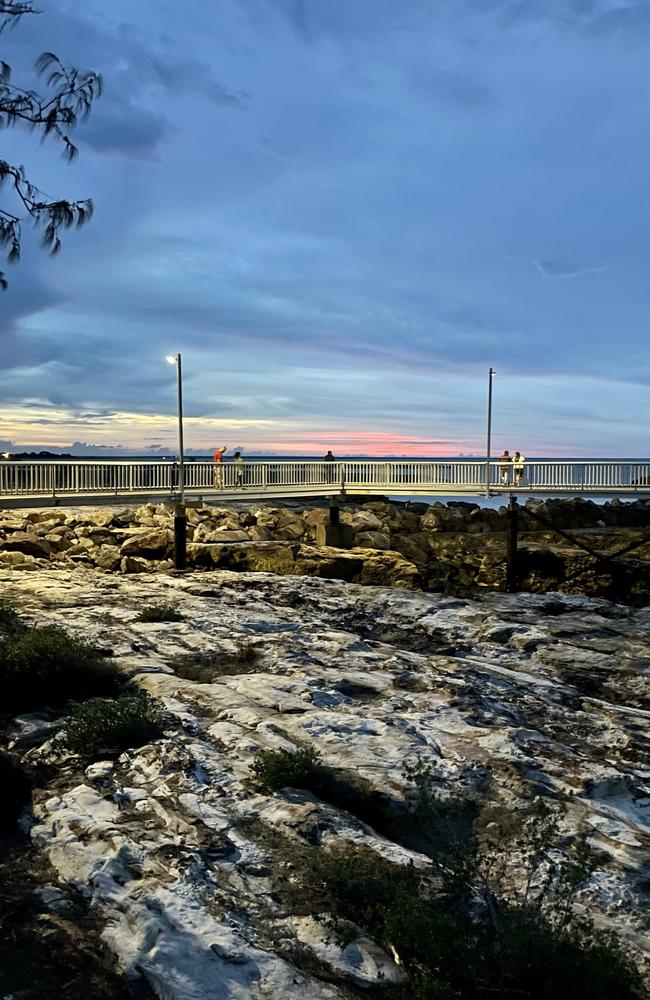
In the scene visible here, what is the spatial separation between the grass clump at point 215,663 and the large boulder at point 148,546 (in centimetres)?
1052

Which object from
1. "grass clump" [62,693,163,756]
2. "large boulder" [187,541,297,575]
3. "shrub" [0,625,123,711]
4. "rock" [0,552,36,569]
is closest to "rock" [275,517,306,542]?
"large boulder" [187,541,297,575]

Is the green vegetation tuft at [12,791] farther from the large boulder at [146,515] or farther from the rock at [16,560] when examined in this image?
the large boulder at [146,515]

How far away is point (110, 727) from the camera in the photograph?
7539mm

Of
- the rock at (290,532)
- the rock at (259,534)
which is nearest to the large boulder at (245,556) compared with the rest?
the rock at (259,534)

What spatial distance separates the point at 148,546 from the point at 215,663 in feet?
37.2

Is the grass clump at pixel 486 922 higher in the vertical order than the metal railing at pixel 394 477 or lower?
lower

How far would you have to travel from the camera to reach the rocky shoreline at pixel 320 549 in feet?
65.8

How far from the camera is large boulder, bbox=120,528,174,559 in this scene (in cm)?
2169

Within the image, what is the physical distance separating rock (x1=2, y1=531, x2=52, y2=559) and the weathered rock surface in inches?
263

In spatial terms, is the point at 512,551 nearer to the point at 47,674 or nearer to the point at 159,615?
the point at 159,615

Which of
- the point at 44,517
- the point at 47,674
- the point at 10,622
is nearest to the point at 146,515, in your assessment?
the point at 44,517

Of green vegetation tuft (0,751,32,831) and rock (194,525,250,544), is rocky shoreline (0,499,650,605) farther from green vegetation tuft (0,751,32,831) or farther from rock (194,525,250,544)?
green vegetation tuft (0,751,32,831)

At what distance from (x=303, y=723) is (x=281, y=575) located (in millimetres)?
11056

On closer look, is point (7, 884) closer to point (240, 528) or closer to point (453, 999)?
point (453, 999)
